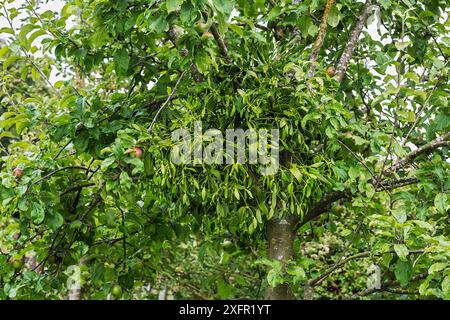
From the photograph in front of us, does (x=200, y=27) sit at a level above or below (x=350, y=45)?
below

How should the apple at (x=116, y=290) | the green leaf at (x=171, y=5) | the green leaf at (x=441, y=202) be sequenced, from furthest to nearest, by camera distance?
the apple at (x=116, y=290) → the green leaf at (x=441, y=202) → the green leaf at (x=171, y=5)

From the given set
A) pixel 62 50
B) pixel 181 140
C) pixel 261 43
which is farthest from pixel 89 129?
pixel 261 43

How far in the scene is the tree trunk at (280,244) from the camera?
2219 millimetres

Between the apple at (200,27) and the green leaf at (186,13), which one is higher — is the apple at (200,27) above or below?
above

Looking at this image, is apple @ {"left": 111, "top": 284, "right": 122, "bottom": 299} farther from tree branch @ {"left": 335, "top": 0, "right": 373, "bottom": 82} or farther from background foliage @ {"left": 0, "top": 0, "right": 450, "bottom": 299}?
tree branch @ {"left": 335, "top": 0, "right": 373, "bottom": 82}

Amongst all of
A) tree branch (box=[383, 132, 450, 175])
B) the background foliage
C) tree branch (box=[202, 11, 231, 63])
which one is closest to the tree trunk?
the background foliage

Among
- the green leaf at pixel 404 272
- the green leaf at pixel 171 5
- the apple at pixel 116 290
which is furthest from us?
the apple at pixel 116 290

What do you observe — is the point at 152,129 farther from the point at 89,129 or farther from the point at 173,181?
the point at 89,129

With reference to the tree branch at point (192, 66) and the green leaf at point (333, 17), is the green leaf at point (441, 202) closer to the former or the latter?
the green leaf at point (333, 17)

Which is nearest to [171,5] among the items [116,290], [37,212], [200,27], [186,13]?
[186,13]

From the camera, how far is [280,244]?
2225mm

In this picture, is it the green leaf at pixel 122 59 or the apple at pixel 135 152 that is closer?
the apple at pixel 135 152

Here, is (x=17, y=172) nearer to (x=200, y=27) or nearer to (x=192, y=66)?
(x=192, y=66)

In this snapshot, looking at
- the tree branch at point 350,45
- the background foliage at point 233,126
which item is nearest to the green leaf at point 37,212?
the background foliage at point 233,126
